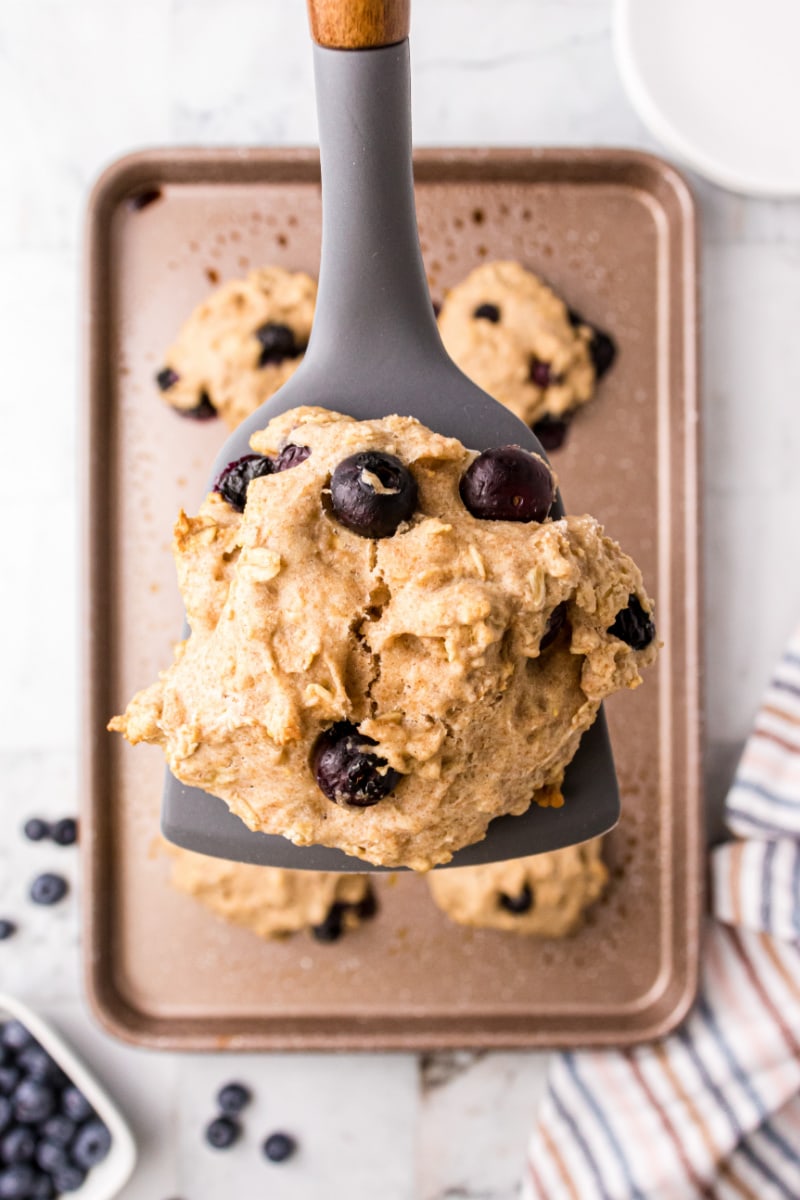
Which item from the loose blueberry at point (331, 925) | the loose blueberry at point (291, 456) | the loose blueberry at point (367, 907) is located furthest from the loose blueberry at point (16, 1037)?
the loose blueberry at point (291, 456)

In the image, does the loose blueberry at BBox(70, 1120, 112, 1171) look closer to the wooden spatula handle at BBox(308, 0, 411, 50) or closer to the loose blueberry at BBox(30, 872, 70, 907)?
A: the loose blueberry at BBox(30, 872, 70, 907)

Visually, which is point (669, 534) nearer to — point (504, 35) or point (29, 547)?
point (504, 35)

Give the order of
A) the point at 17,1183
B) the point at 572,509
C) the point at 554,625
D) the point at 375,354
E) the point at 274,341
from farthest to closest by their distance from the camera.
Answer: the point at 17,1183, the point at 572,509, the point at 274,341, the point at 375,354, the point at 554,625

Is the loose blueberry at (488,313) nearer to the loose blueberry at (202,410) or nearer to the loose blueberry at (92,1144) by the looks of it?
the loose blueberry at (202,410)

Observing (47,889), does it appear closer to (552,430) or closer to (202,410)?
(202,410)

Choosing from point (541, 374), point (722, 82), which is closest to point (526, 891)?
point (541, 374)
